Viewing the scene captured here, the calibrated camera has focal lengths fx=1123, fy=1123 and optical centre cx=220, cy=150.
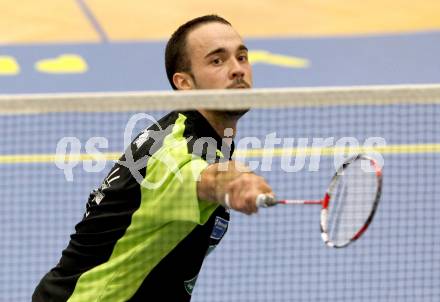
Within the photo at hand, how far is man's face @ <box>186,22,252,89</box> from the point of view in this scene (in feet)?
14.6

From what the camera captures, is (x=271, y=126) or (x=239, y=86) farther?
(x=271, y=126)

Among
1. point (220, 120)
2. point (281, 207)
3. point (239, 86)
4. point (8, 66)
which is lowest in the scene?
point (220, 120)

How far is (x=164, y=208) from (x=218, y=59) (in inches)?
28.5

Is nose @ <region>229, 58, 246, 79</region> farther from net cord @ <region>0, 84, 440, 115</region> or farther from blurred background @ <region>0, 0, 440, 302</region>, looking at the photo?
blurred background @ <region>0, 0, 440, 302</region>

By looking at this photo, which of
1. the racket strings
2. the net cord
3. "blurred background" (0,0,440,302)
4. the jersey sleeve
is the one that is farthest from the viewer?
"blurred background" (0,0,440,302)

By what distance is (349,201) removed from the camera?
4203 millimetres

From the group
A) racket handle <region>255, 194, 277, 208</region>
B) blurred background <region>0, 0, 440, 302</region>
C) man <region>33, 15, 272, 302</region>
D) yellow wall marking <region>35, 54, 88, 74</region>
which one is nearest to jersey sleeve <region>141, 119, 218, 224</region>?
man <region>33, 15, 272, 302</region>

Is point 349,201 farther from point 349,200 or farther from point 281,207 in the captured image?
point 281,207

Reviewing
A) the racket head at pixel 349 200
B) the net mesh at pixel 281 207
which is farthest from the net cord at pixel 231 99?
the net mesh at pixel 281 207

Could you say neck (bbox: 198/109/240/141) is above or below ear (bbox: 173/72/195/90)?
below

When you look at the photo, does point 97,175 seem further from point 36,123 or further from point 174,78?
point 174,78

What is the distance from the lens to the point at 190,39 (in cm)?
455

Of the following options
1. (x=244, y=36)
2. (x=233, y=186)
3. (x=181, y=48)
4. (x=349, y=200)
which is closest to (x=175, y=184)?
(x=233, y=186)

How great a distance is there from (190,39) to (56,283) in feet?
3.67
